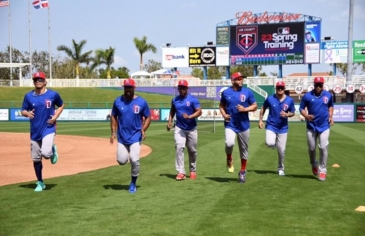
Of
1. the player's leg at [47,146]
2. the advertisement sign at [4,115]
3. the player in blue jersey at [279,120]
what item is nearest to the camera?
the player's leg at [47,146]

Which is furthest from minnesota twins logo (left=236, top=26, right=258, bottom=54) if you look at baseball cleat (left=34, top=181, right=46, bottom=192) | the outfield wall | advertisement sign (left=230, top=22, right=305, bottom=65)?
baseball cleat (left=34, top=181, right=46, bottom=192)

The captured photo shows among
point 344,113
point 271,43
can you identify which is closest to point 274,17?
point 271,43

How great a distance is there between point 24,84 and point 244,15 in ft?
104

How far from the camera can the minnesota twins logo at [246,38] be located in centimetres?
5819

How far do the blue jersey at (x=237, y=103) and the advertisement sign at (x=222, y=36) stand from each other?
5080 centimetres

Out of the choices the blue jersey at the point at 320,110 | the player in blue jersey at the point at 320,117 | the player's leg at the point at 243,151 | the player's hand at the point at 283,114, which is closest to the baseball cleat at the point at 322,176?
the player in blue jersey at the point at 320,117

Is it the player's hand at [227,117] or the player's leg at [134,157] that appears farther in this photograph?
the player's hand at [227,117]

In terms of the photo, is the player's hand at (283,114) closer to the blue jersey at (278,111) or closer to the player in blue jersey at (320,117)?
the blue jersey at (278,111)

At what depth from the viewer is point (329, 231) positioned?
612cm

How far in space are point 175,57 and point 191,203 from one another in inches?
2272

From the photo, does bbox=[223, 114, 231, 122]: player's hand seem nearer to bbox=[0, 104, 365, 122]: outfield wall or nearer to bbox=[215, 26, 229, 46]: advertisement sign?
bbox=[0, 104, 365, 122]: outfield wall

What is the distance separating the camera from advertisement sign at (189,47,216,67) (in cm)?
6150

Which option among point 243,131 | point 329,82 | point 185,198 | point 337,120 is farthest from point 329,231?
point 329,82

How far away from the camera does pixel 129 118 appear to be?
8.93m
